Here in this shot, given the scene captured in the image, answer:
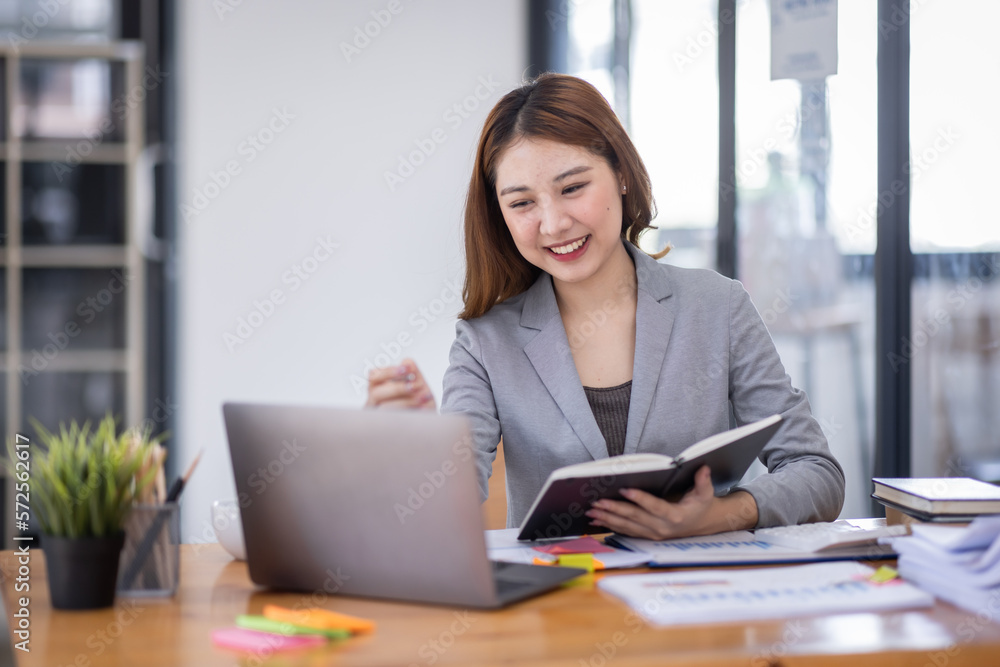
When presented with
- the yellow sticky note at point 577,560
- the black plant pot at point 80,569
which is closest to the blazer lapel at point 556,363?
the yellow sticky note at point 577,560

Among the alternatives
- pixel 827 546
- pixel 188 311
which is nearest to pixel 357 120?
pixel 188 311

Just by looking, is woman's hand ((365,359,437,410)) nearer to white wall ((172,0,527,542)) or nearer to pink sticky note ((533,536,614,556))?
pink sticky note ((533,536,614,556))

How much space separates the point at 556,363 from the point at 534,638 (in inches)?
34.8

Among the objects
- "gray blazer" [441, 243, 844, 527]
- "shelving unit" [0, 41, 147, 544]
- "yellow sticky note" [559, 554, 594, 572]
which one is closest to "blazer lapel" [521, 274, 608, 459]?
"gray blazer" [441, 243, 844, 527]

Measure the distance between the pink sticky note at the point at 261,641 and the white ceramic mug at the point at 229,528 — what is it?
355 mm

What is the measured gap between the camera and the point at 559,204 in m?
1.68

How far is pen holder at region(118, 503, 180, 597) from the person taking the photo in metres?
1.01

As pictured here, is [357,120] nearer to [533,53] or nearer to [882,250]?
[533,53]

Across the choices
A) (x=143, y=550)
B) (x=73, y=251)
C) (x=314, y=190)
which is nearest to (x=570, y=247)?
(x=143, y=550)

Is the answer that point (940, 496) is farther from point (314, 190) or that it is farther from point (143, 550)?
point (314, 190)

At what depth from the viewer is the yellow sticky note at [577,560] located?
3.82 feet

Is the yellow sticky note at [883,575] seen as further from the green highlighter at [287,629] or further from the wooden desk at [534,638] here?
the green highlighter at [287,629]

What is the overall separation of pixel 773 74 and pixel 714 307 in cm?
127

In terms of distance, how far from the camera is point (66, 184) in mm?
3484
